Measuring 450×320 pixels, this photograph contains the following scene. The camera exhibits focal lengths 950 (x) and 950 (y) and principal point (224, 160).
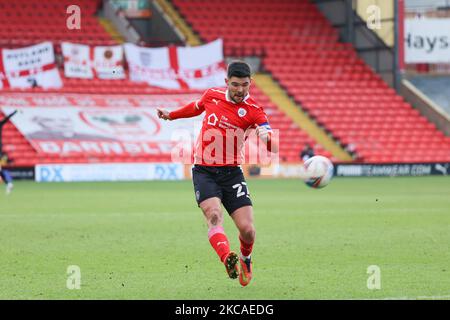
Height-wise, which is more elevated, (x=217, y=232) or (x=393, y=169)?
(x=217, y=232)

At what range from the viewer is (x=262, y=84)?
42969 mm

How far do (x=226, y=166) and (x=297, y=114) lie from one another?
31573mm

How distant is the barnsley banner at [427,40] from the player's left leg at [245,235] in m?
35.8

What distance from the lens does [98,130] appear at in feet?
124

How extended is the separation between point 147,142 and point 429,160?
12070 mm

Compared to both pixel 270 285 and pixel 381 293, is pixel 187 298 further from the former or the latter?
pixel 381 293

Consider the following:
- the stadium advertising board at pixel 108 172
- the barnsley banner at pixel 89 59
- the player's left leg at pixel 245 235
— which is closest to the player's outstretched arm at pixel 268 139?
the player's left leg at pixel 245 235

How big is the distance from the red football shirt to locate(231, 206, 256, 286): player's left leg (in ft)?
1.85

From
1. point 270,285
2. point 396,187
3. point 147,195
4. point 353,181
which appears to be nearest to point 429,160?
point 353,181
